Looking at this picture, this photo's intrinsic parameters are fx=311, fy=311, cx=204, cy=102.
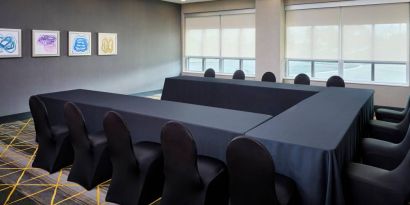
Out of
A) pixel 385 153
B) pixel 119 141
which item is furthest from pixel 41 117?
pixel 385 153

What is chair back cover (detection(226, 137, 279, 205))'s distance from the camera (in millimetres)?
1904

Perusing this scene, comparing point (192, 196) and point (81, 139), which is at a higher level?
point (81, 139)

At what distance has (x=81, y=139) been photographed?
321cm

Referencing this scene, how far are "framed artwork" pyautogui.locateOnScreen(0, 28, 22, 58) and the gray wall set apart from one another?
0.37 ft

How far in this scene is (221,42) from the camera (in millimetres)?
9617

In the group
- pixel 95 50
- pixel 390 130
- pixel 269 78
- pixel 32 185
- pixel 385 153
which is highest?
pixel 95 50

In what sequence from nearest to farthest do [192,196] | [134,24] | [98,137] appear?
1. [192,196]
2. [98,137]
3. [134,24]

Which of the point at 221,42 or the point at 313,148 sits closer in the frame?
the point at 313,148

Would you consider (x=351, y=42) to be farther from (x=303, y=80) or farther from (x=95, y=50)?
(x=95, y=50)

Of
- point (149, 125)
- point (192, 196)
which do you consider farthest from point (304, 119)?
point (149, 125)

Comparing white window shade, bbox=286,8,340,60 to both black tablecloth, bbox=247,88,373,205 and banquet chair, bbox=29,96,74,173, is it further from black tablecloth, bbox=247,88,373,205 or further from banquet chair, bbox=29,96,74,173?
banquet chair, bbox=29,96,74,173

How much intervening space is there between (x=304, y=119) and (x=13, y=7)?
19.2 feet

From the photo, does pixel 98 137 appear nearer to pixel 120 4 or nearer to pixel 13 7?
pixel 13 7

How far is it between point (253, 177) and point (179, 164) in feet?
2.07
